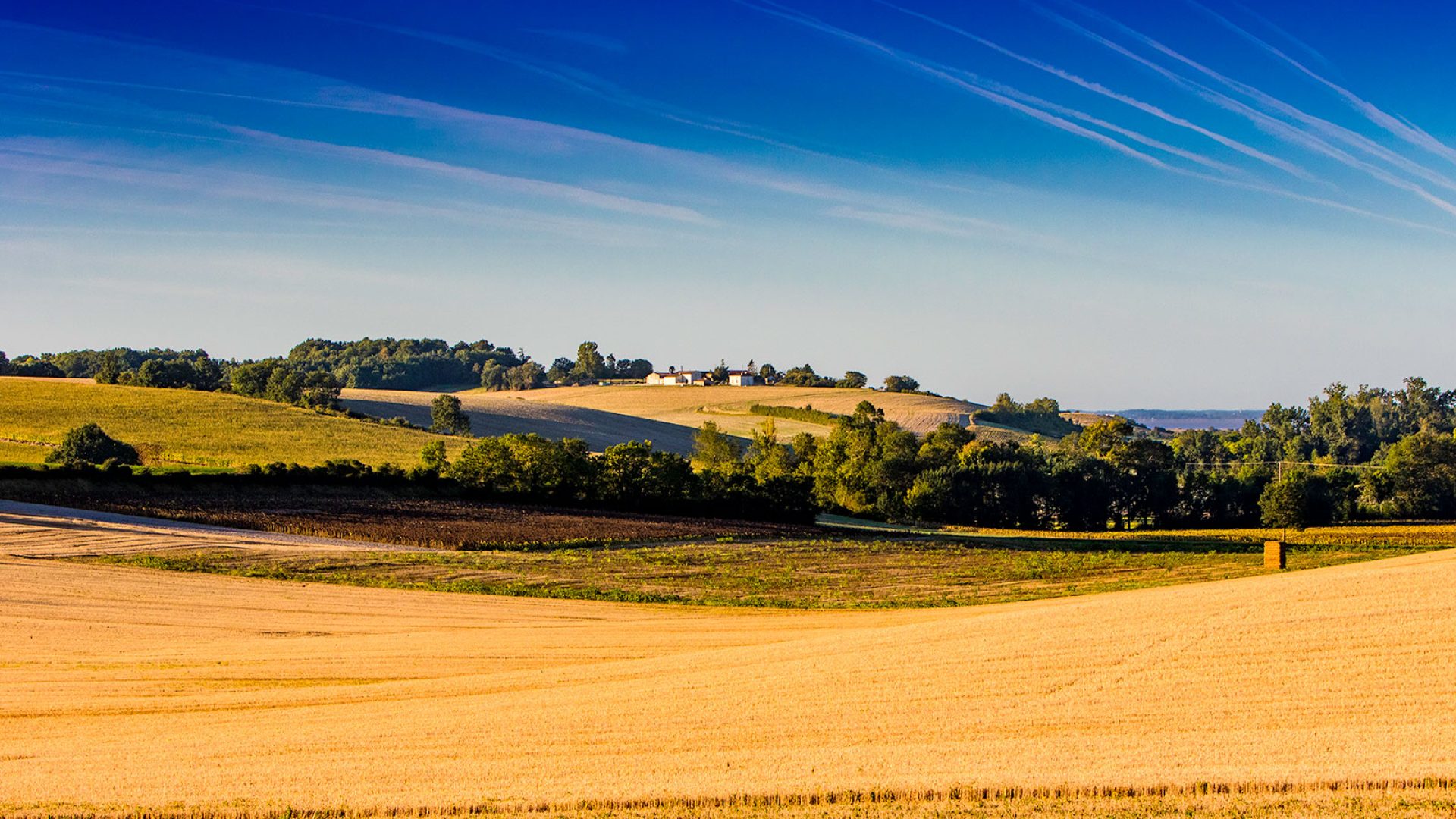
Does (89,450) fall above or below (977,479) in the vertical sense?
below

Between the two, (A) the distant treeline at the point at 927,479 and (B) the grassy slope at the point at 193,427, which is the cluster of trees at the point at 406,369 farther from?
(A) the distant treeline at the point at 927,479

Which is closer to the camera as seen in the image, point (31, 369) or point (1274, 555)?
point (1274, 555)

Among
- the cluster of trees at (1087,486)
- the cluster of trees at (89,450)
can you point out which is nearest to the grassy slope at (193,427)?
the cluster of trees at (89,450)

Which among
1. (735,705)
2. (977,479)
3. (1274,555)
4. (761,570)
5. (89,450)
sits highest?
(977,479)

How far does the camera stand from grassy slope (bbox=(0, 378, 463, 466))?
7569cm

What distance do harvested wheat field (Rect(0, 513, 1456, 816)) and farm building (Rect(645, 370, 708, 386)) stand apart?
152168 millimetres

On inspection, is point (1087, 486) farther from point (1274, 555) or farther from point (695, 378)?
point (695, 378)

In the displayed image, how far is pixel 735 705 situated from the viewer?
813 inches

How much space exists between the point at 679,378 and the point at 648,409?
128 ft

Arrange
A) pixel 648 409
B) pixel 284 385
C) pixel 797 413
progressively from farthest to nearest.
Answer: pixel 648 409 < pixel 797 413 < pixel 284 385

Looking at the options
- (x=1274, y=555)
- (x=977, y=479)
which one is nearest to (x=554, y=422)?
(x=977, y=479)

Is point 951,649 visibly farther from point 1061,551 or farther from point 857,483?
point 857,483

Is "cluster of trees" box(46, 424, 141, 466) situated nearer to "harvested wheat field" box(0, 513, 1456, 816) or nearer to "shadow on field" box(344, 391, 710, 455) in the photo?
"shadow on field" box(344, 391, 710, 455)

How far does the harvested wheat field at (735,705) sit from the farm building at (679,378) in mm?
152168
